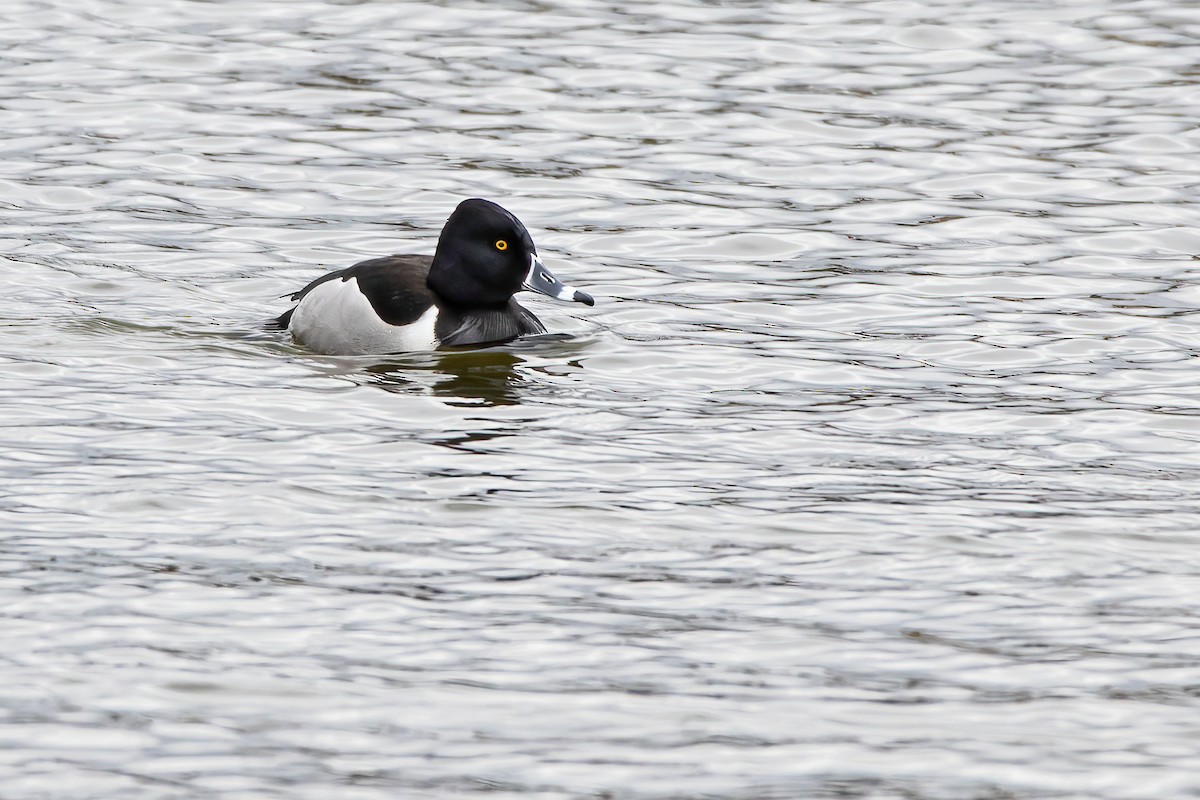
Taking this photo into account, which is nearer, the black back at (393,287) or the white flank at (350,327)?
the white flank at (350,327)

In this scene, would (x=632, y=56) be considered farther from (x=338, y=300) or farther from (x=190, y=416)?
(x=190, y=416)

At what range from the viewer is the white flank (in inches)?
447

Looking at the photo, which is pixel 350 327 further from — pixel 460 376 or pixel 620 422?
pixel 620 422

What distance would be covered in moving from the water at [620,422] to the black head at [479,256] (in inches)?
17.8

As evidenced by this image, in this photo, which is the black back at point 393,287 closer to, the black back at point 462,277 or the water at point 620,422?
the black back at point 462,277

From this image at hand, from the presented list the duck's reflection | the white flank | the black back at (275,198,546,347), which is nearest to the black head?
the black back at (275,198,546,347)

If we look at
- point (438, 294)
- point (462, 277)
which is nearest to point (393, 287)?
point (438, 294)

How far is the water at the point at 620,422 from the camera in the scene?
20.9 feet

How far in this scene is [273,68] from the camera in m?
18.3

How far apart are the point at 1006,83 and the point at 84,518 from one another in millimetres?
11472

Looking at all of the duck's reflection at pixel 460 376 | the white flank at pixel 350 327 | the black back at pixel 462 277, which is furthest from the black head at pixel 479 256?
the duck's reflection at pixel 460 376

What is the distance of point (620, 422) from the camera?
998 centimetres

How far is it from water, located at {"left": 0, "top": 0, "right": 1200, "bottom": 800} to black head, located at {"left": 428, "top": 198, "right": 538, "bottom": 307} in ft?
1.48

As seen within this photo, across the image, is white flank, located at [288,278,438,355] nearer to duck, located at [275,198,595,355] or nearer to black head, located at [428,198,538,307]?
duck, located at [275,198,595,355]
